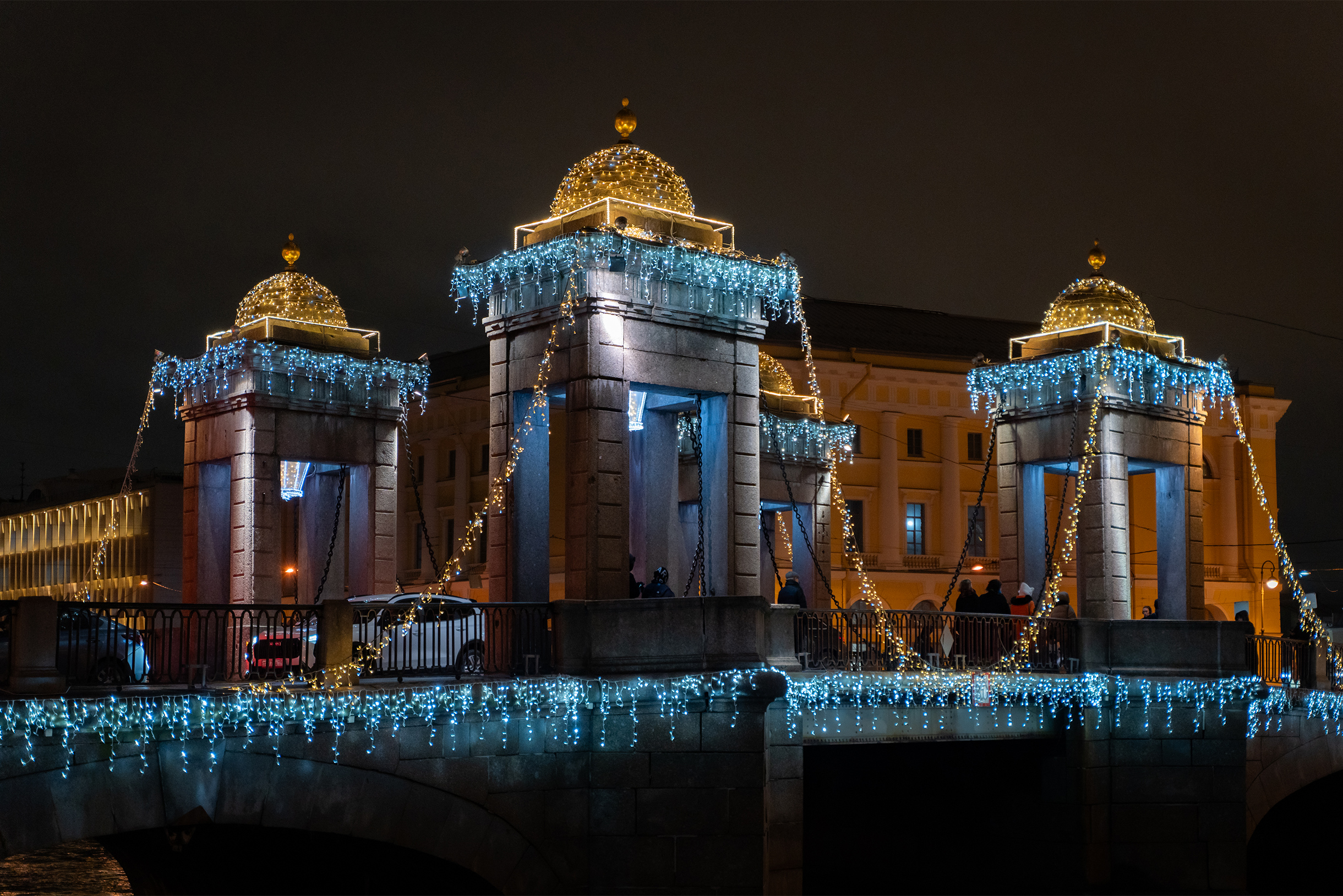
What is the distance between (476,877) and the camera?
1873 cm

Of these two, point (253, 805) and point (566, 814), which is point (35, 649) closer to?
point (253, 805)

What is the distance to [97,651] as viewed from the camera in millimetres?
15938

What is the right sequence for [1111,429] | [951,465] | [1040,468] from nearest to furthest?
[1111,429] < [1040,468] < [951,465]

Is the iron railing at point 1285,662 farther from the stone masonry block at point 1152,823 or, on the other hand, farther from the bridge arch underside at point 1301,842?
the bridge arch underside at point 1301,842

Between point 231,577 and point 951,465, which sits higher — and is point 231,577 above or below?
below

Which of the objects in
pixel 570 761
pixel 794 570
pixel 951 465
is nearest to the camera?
pixel 570 761

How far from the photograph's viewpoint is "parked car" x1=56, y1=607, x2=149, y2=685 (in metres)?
14.9

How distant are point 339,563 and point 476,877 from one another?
9368mm

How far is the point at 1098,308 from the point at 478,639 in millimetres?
12214

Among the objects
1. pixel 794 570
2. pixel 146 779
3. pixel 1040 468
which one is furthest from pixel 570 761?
pixel 794 570

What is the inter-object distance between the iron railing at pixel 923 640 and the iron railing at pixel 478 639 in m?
3.22

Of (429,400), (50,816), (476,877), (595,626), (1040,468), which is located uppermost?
(429,400)

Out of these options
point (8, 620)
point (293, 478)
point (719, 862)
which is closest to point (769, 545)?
point (293, 478)

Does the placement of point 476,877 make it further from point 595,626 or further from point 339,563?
point 339,563
